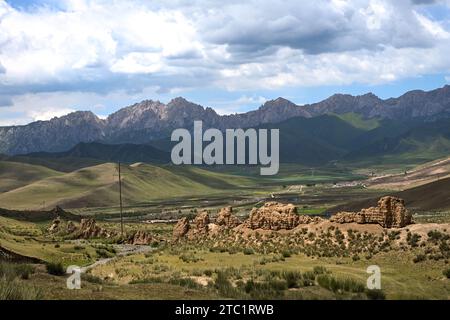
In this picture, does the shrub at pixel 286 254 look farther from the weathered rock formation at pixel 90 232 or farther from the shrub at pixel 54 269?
the weathered rock formation at pixel 90 232

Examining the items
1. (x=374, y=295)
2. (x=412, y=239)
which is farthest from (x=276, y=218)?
(x=374, y=295)

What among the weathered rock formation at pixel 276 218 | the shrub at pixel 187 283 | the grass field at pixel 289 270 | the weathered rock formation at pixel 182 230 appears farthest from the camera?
the weathered rock formation at pixel 182 230

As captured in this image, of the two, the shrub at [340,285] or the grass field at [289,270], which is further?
the grass field at [289,270]

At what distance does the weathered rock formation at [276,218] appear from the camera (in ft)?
200

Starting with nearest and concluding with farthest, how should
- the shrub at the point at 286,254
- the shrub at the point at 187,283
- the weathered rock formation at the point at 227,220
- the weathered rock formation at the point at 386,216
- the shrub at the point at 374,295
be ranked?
the shrub at the point at 374,295
the shrub at the point at 187,283
the shrub at the point at 286,254
the weathered rock formation at the point at 386,216
the weathered rock formation at the point at 227,220

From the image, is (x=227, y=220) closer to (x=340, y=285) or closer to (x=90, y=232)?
(x=90, y=232)

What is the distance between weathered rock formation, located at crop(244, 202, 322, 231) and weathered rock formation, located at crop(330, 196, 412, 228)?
5692 mm

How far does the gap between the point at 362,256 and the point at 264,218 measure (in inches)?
802

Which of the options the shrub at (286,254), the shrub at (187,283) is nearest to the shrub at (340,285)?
the shrub at (187,283)

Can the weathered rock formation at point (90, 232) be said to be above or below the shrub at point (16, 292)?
below

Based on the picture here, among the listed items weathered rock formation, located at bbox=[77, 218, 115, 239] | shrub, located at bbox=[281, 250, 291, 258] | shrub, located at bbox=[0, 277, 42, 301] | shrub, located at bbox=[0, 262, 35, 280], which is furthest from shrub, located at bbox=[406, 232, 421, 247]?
weathered rock formation, located at bbox=[77, 218, 115, 239]

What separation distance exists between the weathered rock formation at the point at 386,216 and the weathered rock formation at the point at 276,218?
18.7 feet

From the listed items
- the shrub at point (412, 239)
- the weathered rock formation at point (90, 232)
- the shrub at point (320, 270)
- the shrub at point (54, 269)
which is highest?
the shrub at point (54, 269)
